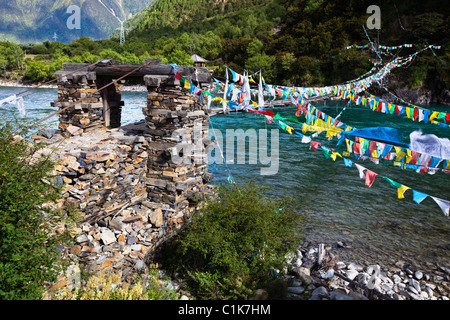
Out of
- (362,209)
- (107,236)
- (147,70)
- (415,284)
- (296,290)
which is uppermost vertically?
(147,70)

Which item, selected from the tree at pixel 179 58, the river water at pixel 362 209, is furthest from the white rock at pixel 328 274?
the tree at pixel 179 58

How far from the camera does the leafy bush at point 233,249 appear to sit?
5.77m

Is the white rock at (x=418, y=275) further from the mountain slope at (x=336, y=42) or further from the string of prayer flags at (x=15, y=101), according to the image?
the mountain slope at (x=336, y=42)

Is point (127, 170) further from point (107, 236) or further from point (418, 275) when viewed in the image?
point (418, 275)

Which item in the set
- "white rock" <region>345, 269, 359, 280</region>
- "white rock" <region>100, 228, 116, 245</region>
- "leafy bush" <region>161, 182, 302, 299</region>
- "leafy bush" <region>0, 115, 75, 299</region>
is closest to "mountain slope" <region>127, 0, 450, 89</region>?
"white rock" <region>345, 269, 359, 280</region>

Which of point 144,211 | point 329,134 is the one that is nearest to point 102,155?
point 144,211

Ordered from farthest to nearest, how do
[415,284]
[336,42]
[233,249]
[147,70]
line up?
[336,42] < [147,70] < [415,284] < [233,249]

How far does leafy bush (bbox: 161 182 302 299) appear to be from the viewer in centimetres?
577

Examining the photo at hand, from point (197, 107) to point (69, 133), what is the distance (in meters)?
4.12

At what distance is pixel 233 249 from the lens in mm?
6219

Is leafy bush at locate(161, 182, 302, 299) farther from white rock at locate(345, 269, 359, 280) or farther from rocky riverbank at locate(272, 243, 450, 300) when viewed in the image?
white rock at locate(345, 269, 359, 280)

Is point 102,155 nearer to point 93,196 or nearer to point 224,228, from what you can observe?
point 93,196

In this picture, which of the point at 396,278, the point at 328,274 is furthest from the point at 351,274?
the point at 396,278

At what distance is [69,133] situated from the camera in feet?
29.6
